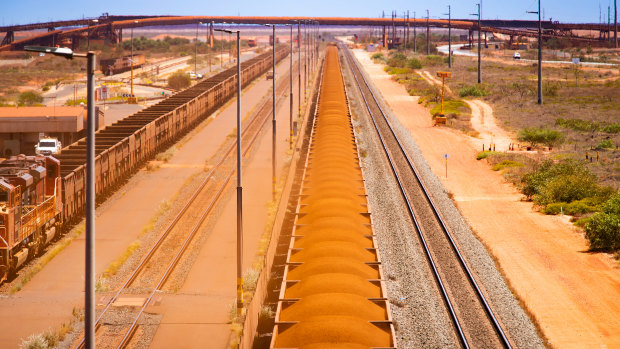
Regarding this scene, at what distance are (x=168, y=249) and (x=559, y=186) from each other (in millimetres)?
20558

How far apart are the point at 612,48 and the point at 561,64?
63875 millimetres

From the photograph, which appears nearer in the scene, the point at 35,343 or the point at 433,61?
the point at 35,343

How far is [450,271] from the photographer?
24828 mm

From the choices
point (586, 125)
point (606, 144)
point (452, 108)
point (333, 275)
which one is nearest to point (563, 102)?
point (452, 108)

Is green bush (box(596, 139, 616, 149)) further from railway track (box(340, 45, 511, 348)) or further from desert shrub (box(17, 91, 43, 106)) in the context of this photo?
desert shrub (box(17, 91, 43, 106))

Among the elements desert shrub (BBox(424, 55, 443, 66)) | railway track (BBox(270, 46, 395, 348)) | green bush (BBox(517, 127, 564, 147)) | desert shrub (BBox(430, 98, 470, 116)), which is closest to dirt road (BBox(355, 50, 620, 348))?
railway track (BBox(270, 46, 395, 348))

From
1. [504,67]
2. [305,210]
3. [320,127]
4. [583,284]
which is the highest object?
[504,67]

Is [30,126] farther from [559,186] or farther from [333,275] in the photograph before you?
[333,275]

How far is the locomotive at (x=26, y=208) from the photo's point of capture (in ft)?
75.6

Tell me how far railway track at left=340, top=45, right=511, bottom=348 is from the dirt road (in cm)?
158

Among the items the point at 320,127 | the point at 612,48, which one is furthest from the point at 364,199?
the point at 612,48

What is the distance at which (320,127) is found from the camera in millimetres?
45844

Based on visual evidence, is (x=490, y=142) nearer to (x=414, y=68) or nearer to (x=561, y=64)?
(x=414, y=68)

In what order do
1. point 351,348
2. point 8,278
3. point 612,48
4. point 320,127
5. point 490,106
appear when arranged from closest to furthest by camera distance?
point 351,348 → point 8,278 → point 320,127 → point 490,106 → point 612,48
